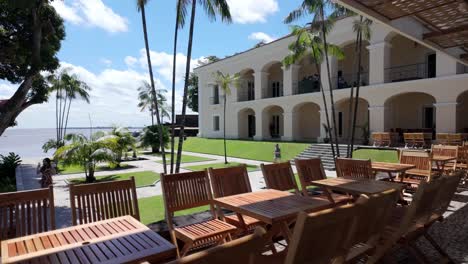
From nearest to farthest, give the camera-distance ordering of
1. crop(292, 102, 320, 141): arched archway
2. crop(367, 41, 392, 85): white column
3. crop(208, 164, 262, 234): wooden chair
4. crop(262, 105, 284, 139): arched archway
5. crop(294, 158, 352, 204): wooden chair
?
crop(208, 164, 262, 234): wooden chair → crop(294, 158, 352, 204): wooden chair → crop(367, 41, 392, 85): white column → crop(292, 102, 320, 141): arched archway → crop(262, 105, 284, 139): arched archway

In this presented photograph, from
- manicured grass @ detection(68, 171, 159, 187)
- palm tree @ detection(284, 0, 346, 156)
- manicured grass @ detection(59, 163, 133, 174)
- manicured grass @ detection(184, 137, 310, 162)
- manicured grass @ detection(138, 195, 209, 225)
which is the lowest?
manicured grass @ detection(59, 163, 133, 174)

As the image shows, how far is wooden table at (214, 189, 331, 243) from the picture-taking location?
316cm

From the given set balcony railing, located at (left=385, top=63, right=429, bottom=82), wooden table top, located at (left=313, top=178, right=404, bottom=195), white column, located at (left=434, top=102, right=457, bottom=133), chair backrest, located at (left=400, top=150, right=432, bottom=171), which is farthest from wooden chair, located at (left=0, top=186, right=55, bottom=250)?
balcony railing, located at (left=385, top=63, right=429, bottom=82)

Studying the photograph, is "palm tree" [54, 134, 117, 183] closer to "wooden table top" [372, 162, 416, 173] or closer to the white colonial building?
the white colonial building

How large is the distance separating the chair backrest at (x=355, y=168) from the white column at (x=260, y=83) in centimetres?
2181

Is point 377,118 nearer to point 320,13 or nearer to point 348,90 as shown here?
point 348,90

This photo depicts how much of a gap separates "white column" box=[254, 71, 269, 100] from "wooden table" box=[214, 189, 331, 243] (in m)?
24.0

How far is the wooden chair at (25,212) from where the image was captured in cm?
295

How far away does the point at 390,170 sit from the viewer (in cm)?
644

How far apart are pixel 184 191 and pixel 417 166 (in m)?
6.39

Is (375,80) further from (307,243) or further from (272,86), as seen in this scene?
(307,243)

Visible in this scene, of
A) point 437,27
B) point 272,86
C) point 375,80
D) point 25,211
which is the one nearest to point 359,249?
point 25,211

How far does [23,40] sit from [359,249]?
12.4 metres

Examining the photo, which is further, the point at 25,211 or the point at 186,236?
the point at 186,236
